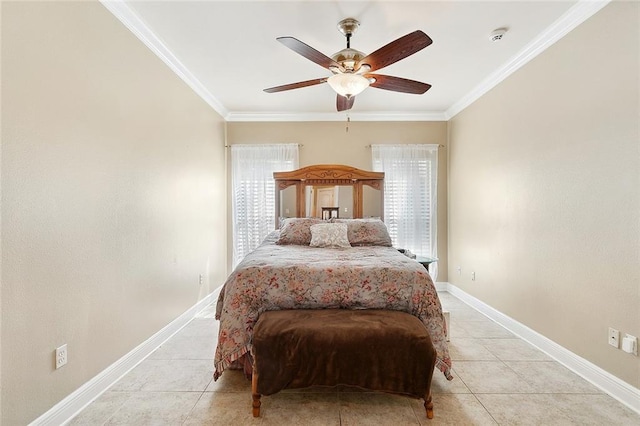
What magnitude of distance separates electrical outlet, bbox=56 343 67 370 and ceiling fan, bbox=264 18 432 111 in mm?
2230

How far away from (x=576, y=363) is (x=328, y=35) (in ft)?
10.5

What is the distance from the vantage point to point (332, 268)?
2.26 metres

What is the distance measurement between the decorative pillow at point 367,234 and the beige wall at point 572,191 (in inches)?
47.3

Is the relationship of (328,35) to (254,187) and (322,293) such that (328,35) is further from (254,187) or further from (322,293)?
(254,187)

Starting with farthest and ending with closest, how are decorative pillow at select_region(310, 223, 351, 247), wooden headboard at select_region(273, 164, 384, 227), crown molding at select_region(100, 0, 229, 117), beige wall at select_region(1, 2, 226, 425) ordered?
wooden headboard at select_region(273, 164, 384, 227) → decorative pillow at select_region(310, 223, 351, 247) → crown molding at select_region(100, 0, 229, 117) → beige wall at select_region(1, 2, 226, 425)

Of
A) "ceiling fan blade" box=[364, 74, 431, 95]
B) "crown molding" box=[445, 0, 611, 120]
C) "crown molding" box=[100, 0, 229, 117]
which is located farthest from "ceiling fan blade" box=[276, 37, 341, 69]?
"crown molding" box=[445, 0, 611, 120]

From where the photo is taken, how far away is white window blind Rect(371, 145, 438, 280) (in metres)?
4.73

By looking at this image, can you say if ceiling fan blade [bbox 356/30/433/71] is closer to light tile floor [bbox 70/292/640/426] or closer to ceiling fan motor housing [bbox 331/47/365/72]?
ceiling fan motor housing [bbox 331/47/365/72]

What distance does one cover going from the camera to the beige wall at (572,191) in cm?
203

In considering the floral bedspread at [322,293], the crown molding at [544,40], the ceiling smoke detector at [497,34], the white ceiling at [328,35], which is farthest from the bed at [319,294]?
the crown molding at [544,40]

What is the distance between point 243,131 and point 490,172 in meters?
3.42

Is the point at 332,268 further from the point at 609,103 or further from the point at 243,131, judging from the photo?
the point at 243,131

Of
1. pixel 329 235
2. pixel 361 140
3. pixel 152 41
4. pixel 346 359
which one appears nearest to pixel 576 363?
pixel 346 359

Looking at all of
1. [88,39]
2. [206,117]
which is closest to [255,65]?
[206,117]
